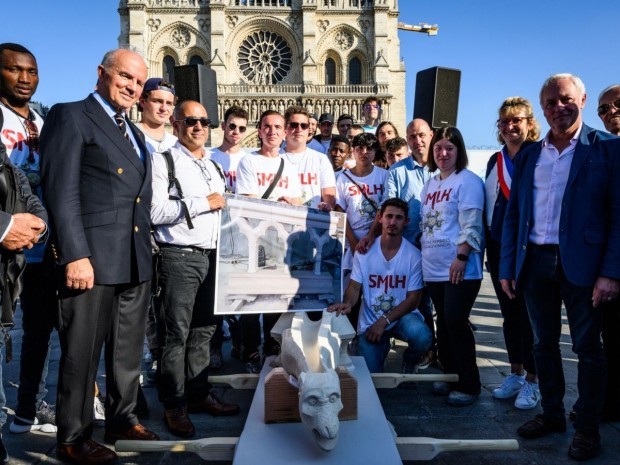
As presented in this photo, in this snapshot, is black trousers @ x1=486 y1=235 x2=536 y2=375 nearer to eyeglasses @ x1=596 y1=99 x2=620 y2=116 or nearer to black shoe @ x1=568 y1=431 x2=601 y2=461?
black shoe @ x1=568 y1=431 x2=601 y2=461

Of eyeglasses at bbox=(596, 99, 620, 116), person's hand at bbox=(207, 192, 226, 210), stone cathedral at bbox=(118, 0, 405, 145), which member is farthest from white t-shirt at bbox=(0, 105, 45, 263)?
stone cathedral at bbox=(118, 0, 405, 145)

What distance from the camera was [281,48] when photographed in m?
30.6

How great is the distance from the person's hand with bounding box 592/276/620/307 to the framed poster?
1617 millimetres

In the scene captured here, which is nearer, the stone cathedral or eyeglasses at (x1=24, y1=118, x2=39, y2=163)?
eyeglasses at (x1=24, y1=118, x2=39, y2=163)

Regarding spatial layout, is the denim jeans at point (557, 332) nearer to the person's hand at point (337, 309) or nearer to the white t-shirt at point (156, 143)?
the person's hand at point (337, 309)

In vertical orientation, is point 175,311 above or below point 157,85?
below

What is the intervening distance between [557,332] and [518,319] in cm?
82

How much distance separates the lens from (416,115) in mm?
6383

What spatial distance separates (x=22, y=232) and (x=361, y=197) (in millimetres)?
3130

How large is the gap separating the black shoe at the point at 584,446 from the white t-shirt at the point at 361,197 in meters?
2.52

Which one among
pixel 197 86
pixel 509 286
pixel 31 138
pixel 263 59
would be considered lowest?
pixel 509 286

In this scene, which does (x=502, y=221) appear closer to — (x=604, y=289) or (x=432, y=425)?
(x=604, y=289)

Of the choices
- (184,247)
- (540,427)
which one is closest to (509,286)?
(540,427)

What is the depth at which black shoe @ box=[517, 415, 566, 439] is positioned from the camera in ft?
10.4
